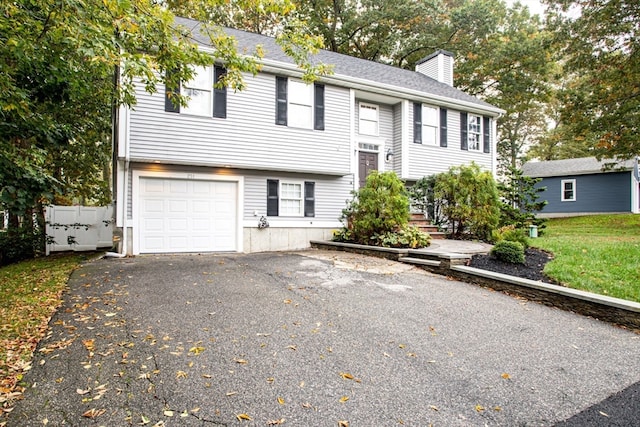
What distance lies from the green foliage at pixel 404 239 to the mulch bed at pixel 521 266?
1.39 metres

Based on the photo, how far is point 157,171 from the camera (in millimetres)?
8828

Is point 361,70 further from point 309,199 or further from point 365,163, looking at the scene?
point 309,199

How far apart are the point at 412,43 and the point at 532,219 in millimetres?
13648

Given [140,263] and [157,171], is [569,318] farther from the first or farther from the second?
[157,171]

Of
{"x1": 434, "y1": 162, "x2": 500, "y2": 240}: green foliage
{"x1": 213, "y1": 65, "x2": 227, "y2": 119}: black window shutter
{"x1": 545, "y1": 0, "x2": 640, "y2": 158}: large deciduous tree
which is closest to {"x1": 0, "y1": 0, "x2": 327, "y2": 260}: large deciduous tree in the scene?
{"x1": 213, "y1": 65, "x2": 227, "y2": 119}: black window shutter

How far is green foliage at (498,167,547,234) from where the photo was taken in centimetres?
1019

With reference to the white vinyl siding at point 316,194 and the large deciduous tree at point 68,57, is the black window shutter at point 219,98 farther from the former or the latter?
the large deciduous tree at point 68,57

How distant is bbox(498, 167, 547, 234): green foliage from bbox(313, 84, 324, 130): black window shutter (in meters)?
5.59

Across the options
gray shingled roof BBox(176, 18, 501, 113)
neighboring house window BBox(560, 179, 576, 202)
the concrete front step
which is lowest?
the concrete front step

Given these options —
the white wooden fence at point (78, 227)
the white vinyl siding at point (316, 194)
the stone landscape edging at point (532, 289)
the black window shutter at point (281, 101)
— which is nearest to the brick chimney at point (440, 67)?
the white vinyl siding at point (316, 194)

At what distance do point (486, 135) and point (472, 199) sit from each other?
536cm

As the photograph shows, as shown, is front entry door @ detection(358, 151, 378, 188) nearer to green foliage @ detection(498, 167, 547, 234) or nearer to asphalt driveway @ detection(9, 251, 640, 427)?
green foliage @ detection(498, 167, 547, 234)

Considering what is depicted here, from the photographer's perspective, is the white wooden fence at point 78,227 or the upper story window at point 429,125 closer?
the white wooden fence at point 78,227

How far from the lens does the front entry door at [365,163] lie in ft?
38.5
